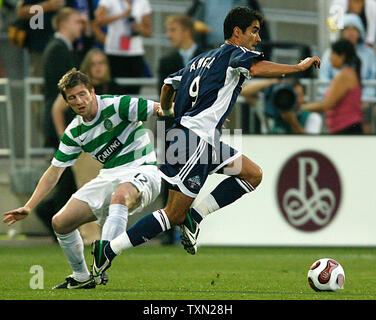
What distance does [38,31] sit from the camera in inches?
504

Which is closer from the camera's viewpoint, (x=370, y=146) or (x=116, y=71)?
(x=370, y=146)

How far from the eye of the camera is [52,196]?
40.3 ft

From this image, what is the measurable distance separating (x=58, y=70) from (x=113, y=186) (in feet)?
13.7

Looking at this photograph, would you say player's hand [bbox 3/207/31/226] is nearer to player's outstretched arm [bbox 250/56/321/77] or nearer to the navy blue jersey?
the navy blue jersey

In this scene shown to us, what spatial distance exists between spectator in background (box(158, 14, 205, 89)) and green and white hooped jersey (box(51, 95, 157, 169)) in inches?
163

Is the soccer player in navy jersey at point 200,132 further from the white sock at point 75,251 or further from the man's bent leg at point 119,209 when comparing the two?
the white sock at point 75,251

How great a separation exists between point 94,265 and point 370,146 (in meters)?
5.42

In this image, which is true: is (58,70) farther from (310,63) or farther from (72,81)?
(310,63)

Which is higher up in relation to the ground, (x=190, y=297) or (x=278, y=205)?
(x=190, y=297)

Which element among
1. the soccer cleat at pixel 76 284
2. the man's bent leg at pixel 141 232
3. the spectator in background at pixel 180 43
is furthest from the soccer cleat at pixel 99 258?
the spectator in background at pixel 180 43

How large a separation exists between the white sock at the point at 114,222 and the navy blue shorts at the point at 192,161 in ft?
1.33

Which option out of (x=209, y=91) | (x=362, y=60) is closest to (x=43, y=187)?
(x=209, y=91)
